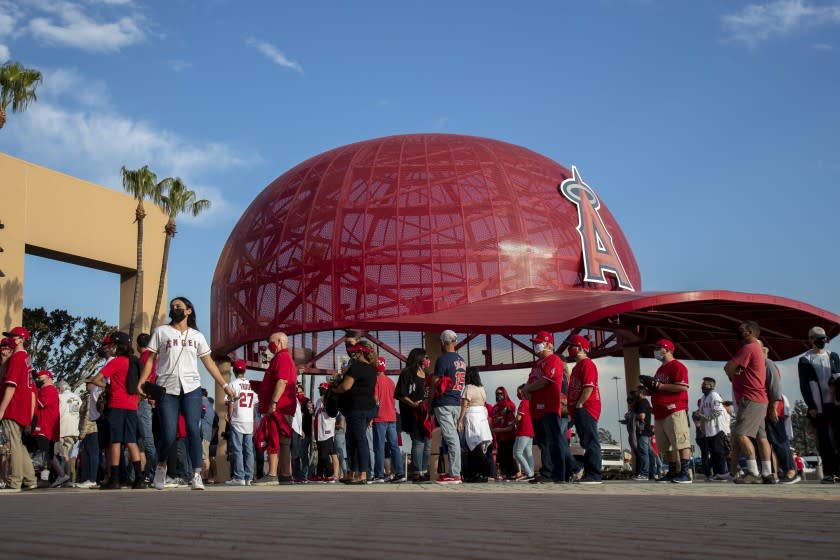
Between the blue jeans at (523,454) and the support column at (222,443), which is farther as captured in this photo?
the support column at (222,443)

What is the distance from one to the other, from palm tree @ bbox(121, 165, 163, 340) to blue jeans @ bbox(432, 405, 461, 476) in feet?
69.5

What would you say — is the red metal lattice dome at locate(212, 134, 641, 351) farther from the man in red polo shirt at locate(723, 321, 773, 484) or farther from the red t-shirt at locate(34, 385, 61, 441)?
the man in red polo shirt at locate(723, 321, 773, 484)

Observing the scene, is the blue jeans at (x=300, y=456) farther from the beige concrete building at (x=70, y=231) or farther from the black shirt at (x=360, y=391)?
the beige concrete building at (x=70, y=231)

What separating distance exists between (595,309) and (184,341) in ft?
48.1

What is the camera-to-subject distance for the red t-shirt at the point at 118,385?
9.50m

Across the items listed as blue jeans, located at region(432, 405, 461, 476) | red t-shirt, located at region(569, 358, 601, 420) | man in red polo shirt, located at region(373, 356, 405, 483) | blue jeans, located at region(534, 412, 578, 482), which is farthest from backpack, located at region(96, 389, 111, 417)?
red t-shirt, located at region(569, 358, 601, 420)

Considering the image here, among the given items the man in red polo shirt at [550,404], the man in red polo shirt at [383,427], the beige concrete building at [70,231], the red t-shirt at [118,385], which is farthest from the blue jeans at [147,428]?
the beige concrete building at [70,231]

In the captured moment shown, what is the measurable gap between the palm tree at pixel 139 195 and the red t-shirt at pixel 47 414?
18367 mm

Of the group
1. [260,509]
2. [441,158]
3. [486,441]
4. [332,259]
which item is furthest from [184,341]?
Answer: [441,158]

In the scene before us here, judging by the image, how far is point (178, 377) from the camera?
8859 millimetres

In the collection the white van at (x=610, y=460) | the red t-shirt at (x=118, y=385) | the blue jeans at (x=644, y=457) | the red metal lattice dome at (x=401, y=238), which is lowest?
the white van at (x=610, y=460)

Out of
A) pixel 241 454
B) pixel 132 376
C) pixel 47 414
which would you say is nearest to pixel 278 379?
pixel 241 454

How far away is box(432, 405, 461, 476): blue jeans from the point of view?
437 inches

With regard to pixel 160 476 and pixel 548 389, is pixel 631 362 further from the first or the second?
pixel 160 476
